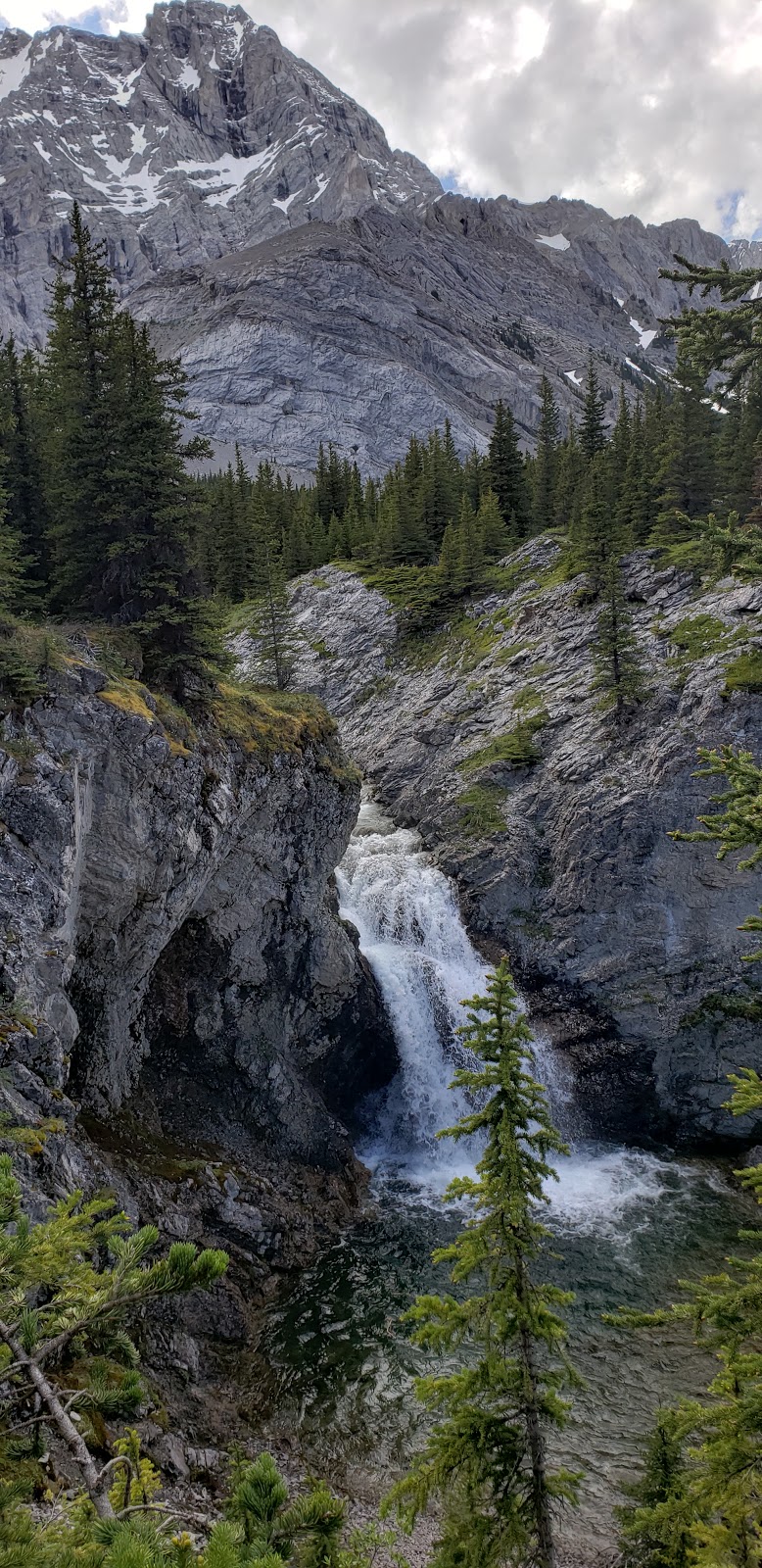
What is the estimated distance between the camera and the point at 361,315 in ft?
615

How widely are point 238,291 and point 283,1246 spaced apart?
8552 inches

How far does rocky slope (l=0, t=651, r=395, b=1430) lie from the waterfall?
1370mm

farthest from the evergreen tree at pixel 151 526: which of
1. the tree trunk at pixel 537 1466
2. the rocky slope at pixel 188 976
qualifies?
the tree trunk at pixel 537 1466

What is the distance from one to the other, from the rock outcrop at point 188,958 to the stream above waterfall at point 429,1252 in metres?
1.71

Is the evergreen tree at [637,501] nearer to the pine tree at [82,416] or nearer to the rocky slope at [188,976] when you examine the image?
the rocky slope at [188,976]

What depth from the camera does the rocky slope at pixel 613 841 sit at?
3000 cm

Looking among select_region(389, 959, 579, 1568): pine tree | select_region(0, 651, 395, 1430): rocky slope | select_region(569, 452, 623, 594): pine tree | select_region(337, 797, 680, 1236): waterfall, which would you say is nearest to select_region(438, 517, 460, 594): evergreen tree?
select_region(569, 452, 623, 594): pine tree

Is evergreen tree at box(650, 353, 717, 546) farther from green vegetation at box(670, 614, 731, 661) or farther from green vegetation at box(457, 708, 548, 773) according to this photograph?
green vegetation at box(457, 708, 548, 773)

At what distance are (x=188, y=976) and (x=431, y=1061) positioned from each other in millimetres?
11142

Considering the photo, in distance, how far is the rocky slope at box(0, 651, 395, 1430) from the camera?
623 inches

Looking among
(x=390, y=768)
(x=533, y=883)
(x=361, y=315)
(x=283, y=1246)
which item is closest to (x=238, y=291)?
(x=361, y=315)

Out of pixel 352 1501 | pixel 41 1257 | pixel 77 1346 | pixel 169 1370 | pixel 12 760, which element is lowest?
pixel 352 1501

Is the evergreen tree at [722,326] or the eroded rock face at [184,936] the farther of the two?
the eroded rock face at [184,936]

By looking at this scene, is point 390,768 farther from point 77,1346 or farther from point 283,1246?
point 77,1346
